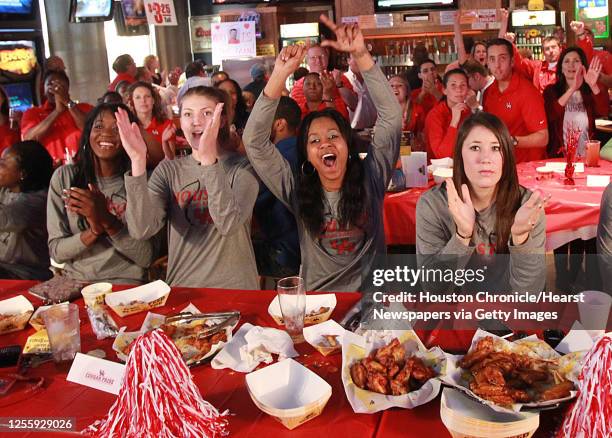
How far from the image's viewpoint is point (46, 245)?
3350 millimetres

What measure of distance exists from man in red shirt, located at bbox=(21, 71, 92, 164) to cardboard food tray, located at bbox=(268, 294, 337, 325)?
12.5 ft

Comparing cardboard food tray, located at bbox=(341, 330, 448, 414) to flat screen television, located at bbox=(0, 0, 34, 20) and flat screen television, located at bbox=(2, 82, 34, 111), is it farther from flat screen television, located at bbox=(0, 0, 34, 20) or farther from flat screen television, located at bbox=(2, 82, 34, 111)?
flat screen television, located at bbox=(0, 0, 34, 20)

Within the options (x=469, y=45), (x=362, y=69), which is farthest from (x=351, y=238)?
(x=469, y=45)

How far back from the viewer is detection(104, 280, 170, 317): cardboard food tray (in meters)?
2.15

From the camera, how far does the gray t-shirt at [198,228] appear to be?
2725 millimetres

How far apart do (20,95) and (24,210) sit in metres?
5.24

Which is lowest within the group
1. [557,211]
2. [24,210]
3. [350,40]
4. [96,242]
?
[557,211]

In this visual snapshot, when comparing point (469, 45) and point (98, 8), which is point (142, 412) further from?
point (469, 45)

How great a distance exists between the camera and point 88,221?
9.23 feet

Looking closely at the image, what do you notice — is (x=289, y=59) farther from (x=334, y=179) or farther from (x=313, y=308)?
(x=313, y=308)

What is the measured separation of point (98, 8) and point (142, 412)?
785 cm

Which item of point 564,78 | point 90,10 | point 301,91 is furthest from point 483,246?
point 90,10

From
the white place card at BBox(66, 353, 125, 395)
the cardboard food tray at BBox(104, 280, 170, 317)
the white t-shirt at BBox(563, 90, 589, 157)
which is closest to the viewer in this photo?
the white place card at BBox(66, 353, 125, 395)

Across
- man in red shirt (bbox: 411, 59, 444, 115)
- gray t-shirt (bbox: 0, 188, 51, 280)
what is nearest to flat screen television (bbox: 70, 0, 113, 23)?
man in red shirt (bbox: 411, 59, 444, 115)
